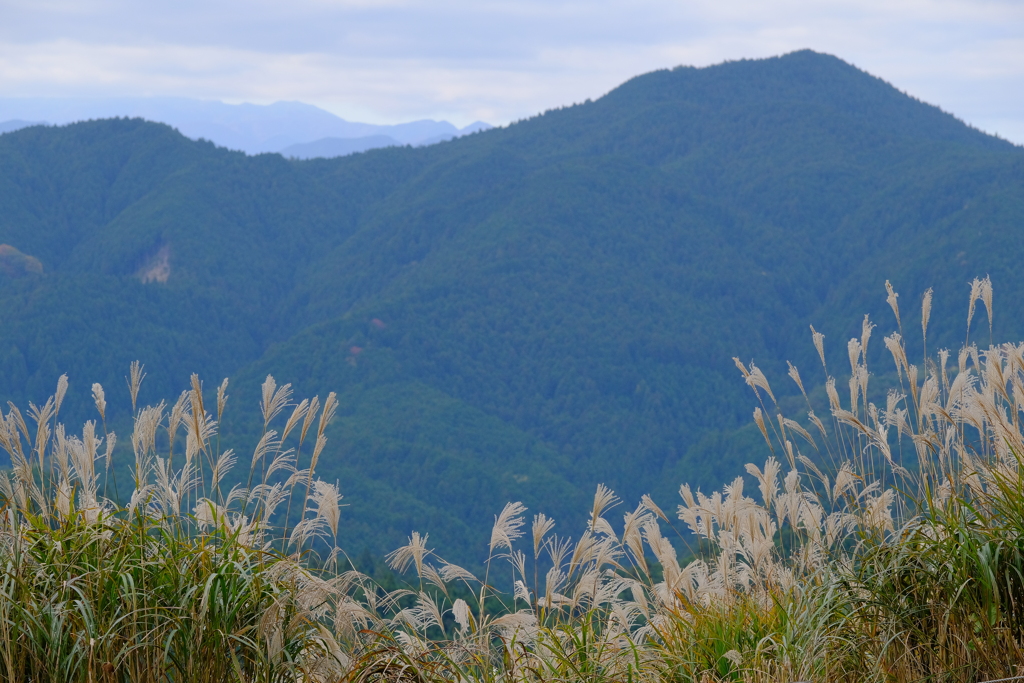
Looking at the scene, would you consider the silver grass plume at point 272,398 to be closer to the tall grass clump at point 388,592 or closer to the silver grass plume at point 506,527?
the tall grass clump at point 388,592

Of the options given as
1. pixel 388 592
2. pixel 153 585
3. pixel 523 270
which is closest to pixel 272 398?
pixel 153 585

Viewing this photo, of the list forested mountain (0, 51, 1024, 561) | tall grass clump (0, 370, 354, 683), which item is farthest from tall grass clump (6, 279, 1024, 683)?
forested mountain (0, 51, 1024, 561)

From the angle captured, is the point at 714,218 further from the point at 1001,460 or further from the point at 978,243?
the point at 1001,460

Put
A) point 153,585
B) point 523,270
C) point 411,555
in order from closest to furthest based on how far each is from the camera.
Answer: point 153,585 → point 411,555 → point 523,270

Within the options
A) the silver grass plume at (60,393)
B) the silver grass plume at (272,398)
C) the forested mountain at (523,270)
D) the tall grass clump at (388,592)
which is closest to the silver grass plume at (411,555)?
the tall grass clump at (388,592)

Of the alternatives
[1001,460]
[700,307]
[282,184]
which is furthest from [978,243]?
[1001,460]

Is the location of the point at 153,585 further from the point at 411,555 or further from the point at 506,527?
the point at 506,527

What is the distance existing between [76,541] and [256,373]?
6722 cm

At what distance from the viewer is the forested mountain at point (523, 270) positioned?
59281 mm

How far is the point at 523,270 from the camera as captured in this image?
81375 millimetres

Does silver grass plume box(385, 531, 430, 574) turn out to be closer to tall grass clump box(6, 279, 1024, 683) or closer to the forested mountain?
tall grass clump box(6, 279, 1024, 683)

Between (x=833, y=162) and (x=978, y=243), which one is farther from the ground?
(x=833, y=162)

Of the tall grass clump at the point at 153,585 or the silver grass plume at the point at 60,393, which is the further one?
the silver grass plume at the point at 60,393

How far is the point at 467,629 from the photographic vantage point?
3.59m
